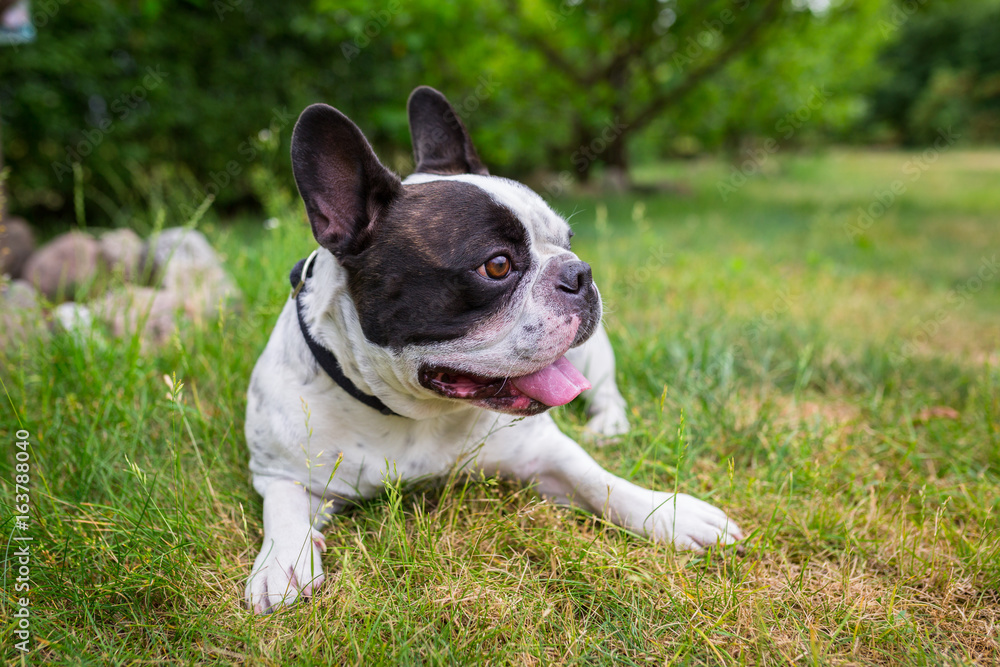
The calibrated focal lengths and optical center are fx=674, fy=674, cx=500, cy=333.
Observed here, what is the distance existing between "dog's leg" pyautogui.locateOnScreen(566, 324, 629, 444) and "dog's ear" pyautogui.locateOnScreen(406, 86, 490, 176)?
82 centimetres

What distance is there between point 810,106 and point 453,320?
442 inches

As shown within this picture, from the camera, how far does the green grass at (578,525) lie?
4.94 ft

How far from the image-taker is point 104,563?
5.48 ft

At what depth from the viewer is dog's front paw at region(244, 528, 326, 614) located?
164cm

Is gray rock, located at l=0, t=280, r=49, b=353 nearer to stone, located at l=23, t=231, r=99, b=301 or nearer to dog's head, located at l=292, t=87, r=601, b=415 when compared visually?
stone, located at l=23, t=231, r=99, b=301

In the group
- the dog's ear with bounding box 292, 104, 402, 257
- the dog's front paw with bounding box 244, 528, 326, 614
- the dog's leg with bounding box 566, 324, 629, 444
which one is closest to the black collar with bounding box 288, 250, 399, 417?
the dog's ear with bounding box 292, 104, 402, 257

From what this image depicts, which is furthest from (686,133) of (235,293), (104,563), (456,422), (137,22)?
(104,563)

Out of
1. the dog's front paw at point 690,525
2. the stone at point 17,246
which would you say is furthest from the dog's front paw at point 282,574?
the stone at point 17,246

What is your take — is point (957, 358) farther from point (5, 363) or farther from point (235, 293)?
point (5, 363)

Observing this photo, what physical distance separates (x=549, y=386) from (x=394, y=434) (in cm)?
49

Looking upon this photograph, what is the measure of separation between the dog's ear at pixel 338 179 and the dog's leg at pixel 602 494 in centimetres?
76

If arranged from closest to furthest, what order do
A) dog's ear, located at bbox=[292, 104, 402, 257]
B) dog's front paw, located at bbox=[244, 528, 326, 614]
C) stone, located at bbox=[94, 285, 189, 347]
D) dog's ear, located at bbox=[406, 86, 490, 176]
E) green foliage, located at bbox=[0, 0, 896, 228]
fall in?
dog's front paw, located at bbox=[244, 528, 326, 614] < dog's ear, located at bbox=[292, 104, 402, 257] < dog's ear, located at bbox=[406, 86, 490, 176] < stone, located at bbox=[94, 285, 189, 347] < green foliage, located at bbox=[0, 0, 896, 228]

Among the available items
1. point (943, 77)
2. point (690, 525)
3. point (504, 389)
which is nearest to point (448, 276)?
point (504, 389)

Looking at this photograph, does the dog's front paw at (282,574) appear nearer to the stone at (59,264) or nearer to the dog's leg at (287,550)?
the dog's leg at (287,550)
